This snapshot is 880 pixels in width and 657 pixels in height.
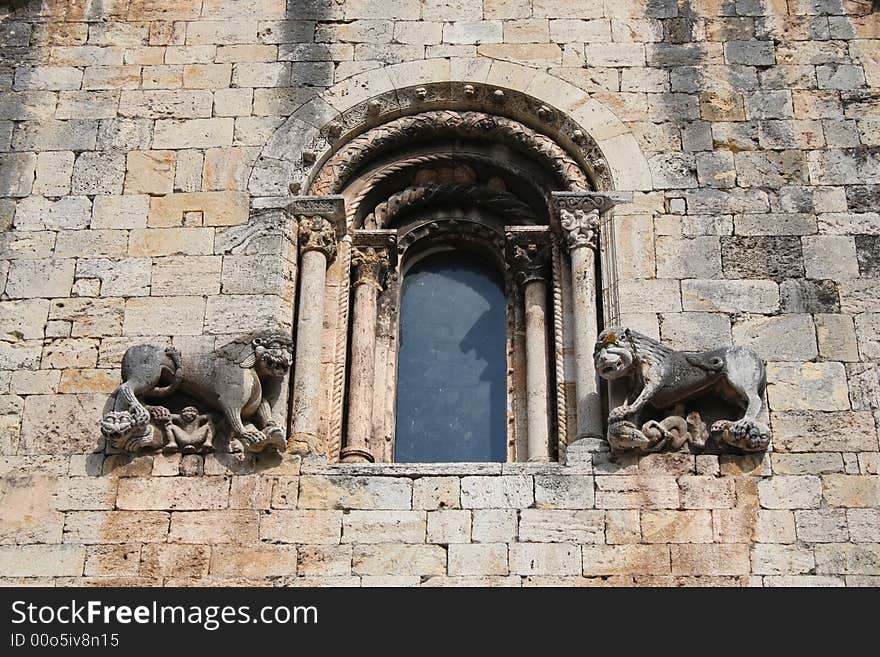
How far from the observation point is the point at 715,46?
11703 mm

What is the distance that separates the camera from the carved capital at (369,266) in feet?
36.7

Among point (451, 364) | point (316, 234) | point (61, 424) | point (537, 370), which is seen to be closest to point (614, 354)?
point (537, 370)

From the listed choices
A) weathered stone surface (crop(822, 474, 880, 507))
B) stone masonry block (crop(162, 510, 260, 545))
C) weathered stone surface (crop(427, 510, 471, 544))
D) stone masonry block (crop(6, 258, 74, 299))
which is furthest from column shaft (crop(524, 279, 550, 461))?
stone masonry block (crop(6, 258, 74, 299))

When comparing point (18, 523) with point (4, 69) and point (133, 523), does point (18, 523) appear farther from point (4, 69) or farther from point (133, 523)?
point (4, 69)

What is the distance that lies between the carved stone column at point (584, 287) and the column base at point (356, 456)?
143cm

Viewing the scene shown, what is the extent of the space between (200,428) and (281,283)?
1.27 meters

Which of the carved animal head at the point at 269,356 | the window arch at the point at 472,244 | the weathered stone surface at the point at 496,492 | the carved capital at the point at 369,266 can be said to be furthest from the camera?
the carved capital at the point at 369,266

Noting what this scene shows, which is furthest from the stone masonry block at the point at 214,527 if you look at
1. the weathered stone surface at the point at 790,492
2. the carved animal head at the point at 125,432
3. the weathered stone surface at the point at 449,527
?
the weathered stone surface at the point at 790,492

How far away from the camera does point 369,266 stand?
36.8ft

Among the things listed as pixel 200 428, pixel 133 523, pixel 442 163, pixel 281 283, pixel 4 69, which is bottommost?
pixel 133 523

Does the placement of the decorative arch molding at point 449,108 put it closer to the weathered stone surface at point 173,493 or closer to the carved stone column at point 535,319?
the carved stone column at point 535,319

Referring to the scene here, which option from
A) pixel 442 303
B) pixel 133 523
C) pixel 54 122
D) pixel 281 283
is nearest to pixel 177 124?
pixel 54 122

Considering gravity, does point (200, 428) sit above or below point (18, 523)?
above

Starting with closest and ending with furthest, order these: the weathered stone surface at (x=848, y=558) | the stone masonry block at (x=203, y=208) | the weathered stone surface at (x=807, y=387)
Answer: the weathered stone surface at (x=848, y=558) < the weathered stone surface at (x=807, y=387) < the stone masonry block at (x=203, y=208)
